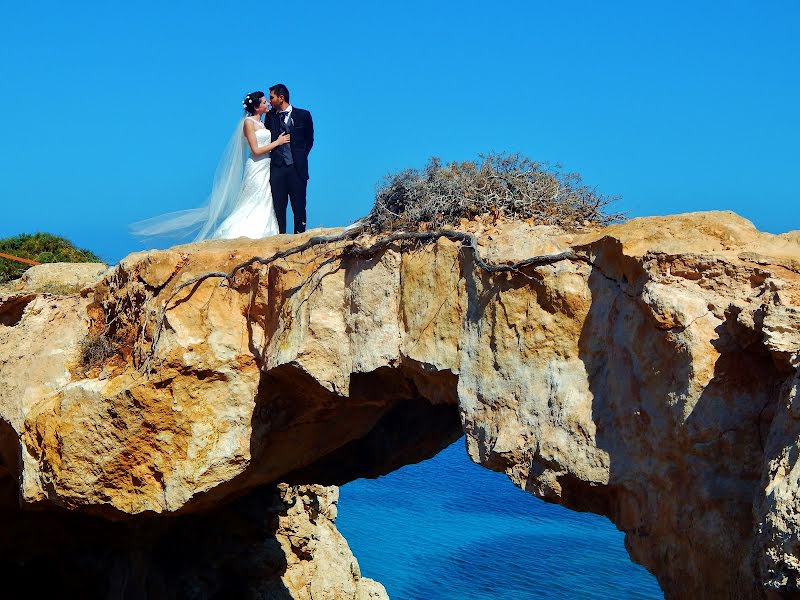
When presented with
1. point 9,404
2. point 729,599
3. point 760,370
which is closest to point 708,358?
point 760,370

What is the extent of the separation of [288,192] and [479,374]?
11.8 feet

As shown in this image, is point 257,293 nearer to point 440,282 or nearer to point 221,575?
point 440,282

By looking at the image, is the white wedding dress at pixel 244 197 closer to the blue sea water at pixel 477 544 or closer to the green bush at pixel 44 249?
the green bush at pixel 44 249

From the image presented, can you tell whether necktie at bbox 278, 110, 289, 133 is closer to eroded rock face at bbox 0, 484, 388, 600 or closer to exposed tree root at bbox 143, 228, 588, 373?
exposed tree root at bbox 143, 228, 588, 373

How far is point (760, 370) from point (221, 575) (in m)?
8.58

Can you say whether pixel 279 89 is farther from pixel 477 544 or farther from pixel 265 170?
pixel 477 544

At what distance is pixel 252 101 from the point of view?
10211 millimetres

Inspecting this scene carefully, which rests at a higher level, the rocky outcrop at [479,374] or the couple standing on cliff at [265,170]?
the couple standing on cliff at [265,170]

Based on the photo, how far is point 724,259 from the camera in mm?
6145

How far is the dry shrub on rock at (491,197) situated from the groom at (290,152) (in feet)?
7.35

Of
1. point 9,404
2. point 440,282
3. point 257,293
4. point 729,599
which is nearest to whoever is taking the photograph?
point 729,599

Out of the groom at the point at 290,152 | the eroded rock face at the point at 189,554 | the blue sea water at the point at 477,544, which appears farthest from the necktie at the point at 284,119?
the blue sea water at the point at 477,544

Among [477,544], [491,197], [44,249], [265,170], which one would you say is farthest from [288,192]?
[477,544]

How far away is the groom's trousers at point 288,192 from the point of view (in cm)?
997
